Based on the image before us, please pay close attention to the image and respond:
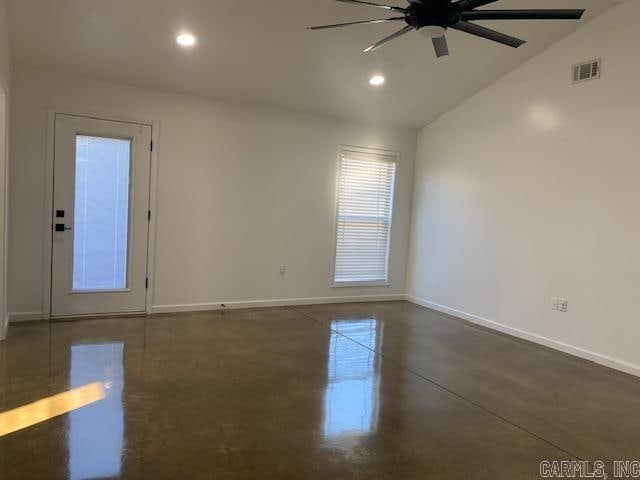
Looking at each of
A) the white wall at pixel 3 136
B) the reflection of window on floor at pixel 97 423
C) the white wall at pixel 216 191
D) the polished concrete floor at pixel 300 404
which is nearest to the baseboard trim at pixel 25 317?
the white wall at pixel 216 191

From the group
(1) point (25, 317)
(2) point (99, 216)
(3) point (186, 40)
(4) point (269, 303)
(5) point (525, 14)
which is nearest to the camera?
(5) point (525, 14)

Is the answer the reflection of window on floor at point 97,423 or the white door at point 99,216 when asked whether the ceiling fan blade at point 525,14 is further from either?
the white door at point 99,216

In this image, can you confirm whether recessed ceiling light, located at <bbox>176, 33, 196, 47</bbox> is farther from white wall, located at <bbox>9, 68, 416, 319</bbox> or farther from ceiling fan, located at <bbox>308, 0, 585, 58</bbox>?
ceiling fan, located at <bbox>308, 0, 585, 58</bbox>

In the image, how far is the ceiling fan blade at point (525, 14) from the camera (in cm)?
267

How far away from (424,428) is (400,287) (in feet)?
13.9

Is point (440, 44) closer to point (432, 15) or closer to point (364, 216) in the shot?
point (432, 15)

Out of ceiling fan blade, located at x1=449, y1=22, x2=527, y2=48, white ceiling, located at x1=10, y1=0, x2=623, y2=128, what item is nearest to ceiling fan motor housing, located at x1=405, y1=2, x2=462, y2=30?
ceiling fan blade, located at x1=449, y1=22, x2=527, y2=48

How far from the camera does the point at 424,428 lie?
2.76 metres

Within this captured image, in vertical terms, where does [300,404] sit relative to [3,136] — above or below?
below

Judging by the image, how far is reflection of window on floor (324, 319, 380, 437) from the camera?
9.07 ft

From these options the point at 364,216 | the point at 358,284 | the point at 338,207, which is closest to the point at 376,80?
the point at 338,207

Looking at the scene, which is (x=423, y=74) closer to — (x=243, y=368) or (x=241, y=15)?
(x=241, y=15)

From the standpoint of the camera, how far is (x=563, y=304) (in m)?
4.55

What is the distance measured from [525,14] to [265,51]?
2531 mm
